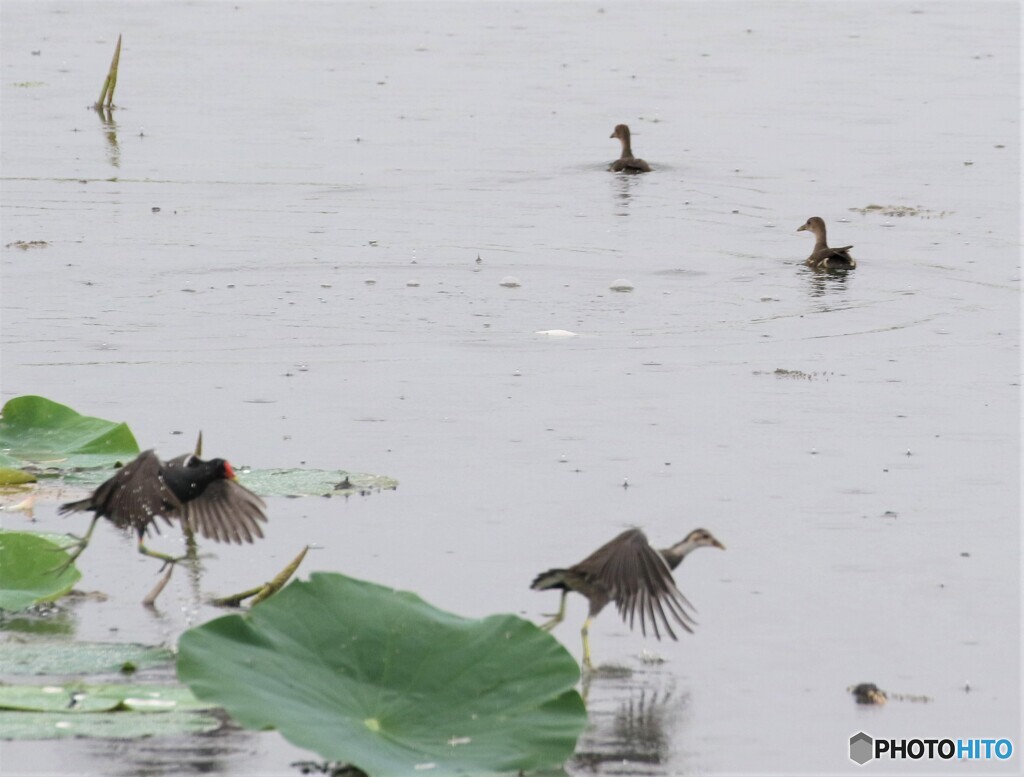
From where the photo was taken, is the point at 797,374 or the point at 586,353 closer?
the point at 797,374

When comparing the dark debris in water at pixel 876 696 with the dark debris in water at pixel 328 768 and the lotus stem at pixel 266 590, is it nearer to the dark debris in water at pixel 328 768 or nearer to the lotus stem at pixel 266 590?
the dark debris in water at pixel 328 768

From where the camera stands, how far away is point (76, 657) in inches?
232

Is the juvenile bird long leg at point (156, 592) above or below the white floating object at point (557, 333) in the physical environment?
below

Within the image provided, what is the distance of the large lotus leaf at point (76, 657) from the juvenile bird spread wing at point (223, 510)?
0.87 meters

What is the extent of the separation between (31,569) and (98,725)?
56.6 inches

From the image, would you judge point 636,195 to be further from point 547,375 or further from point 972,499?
point 972,499

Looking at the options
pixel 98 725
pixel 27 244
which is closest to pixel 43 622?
pixel 98 725

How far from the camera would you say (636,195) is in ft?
54.0

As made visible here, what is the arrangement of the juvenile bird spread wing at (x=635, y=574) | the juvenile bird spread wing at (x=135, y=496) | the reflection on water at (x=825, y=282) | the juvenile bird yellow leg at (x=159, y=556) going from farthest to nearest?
the reflection on water at (x=825, y=282) < the juvenile bird yellow leg at (x=159, y=556) < the juvenile bird spread wing at (x=135, y=496) < the juvenile bird spread wing at (x=635, y=574)

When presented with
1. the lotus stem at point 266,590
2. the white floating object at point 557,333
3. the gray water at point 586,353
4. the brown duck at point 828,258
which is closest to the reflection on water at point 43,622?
the gray water at point 586,353

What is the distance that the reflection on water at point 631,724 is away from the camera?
5.42 m

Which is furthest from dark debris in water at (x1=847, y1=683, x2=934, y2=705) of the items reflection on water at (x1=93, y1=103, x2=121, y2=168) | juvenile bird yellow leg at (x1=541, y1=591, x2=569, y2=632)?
reflection on water at (x1=93, y1=103, x2=121, y2=168)

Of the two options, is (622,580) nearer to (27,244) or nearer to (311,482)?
(311,482)

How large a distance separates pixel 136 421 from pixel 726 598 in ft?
11.4
